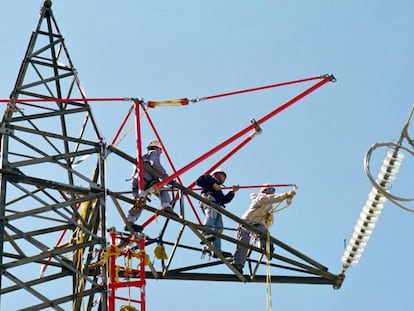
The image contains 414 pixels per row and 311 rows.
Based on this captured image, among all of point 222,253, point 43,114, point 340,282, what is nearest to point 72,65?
point 43,114

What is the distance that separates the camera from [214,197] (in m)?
22.3

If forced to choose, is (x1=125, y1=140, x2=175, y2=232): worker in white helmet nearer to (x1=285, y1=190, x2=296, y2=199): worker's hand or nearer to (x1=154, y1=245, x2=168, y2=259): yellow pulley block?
(x1=154, y1=245, x2=168, y2=259): yellow pulley block

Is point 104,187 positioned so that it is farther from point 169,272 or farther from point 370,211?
point 370,211

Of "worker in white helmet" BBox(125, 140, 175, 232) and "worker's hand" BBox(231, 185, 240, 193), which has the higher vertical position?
"worker's hand" BBox(231, 185, 240, 193)

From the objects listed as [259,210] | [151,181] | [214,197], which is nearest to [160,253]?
[151,181]

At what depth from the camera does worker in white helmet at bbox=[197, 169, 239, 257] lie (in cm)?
2175

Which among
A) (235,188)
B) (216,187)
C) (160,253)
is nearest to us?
(160,253)

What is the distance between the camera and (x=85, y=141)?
19609 millimetres

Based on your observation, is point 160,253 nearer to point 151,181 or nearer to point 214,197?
point 151,181

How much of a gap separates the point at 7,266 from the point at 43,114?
3.71 meters

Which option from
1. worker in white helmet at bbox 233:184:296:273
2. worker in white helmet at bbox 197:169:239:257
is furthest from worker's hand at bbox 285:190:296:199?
worker in white helmet at bbox 197:169:239:257

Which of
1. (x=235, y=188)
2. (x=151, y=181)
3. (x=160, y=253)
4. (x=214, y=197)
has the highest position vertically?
(x=235, y=188)

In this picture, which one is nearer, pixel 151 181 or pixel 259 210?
pixel 151 181

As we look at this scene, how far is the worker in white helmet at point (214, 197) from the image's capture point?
21.8 m
